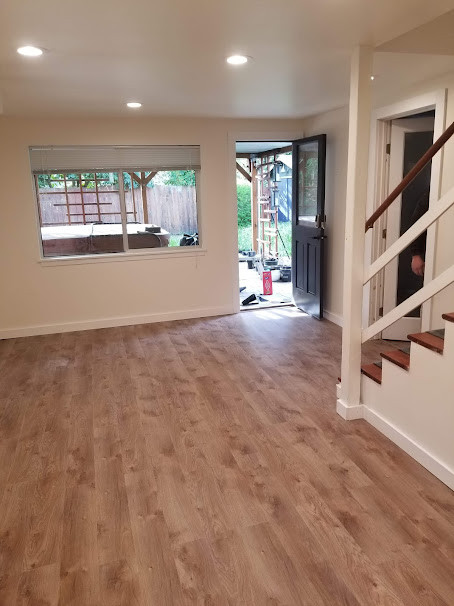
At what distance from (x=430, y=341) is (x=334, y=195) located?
3.04m

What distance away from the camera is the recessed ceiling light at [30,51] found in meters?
2.60

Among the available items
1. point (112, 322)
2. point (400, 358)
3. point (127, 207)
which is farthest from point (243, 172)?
point (400, 358)

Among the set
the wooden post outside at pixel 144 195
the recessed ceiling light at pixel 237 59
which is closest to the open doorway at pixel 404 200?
the recessed ceiling light at pixel 237 59

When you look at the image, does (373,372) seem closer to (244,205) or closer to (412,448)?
(412,448)

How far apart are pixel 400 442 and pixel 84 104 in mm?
3784

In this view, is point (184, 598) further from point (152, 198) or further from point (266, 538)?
point (152, 198)

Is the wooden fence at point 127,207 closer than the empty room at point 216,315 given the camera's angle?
No

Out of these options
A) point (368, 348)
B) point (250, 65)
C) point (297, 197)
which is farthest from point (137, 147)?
point (368, 348)

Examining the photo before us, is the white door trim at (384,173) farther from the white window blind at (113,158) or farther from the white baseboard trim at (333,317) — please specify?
the white window blind at (113,158)

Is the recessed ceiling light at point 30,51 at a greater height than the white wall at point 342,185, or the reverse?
the recessed ceiling light at point 30,51

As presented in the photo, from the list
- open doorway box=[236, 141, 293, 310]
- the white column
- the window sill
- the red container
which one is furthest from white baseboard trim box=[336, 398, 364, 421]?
open doorway box=[236, 141, 293, 310]

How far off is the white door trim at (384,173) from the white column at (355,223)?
120cm

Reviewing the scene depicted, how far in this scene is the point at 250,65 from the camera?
10.1ft

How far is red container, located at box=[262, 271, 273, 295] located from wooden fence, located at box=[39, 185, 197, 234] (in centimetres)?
145
